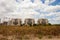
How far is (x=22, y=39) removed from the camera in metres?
18.0

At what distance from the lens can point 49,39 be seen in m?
19.3

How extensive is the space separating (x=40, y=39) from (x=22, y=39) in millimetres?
2093

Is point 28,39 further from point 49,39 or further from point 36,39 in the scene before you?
point 49,39

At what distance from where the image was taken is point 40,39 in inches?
741

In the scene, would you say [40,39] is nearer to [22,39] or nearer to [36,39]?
[36,39]

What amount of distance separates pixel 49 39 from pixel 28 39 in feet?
8.05

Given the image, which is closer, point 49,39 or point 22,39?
point 22,39

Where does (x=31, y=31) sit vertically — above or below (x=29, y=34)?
above

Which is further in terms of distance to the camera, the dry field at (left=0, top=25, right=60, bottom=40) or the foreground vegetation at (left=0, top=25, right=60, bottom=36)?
the foreground vegetation at (left=0, top=25, right=60, bottom=36)

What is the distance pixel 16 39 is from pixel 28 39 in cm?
140

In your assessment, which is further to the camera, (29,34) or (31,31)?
(31,31)

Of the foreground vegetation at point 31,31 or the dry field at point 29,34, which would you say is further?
the foreground vegetation at point 31,31

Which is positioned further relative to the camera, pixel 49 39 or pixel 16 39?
pixel 49 39

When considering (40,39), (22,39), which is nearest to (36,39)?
(40,39)
